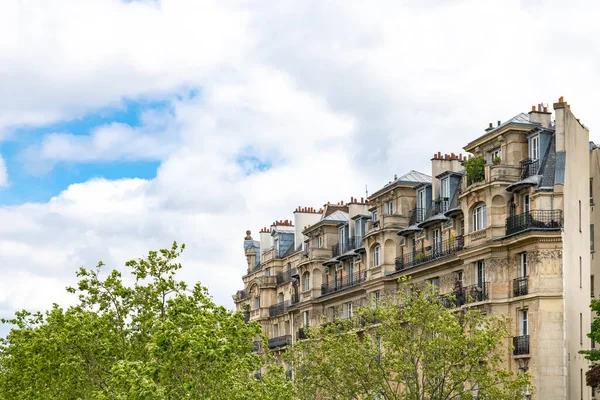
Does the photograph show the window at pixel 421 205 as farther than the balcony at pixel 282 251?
No

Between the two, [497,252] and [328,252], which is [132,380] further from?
[328,252]

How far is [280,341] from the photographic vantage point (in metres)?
85.6

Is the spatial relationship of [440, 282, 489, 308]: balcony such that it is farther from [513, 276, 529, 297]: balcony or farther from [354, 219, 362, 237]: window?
[354, 219, 362, 237]: window

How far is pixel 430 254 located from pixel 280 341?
2628cm

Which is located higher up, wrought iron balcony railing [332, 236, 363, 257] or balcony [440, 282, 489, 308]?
wrought iron balcony railing [332, 236, 363, 257]

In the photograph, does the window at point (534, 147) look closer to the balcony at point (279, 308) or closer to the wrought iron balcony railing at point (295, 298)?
the wrought iron balcony railing at point (295, 298)

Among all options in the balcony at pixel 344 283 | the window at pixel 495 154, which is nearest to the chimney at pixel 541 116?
the window at pixel 495 154

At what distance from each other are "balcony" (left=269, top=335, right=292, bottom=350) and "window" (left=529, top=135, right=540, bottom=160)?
3374 cm

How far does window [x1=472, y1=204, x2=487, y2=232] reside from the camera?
54844 mm

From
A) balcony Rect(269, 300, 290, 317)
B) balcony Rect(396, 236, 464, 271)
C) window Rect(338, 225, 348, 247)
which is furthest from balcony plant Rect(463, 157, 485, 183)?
balcony Rect(269, 300, 290, 317)

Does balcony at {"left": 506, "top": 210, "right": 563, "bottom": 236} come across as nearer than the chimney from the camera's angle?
Yes

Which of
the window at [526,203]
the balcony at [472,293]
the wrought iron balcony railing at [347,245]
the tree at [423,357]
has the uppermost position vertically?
the wrought iron balcony railing at [347,245]

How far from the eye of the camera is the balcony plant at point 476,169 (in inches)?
2192

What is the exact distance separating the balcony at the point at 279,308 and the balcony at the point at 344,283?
8828mm
